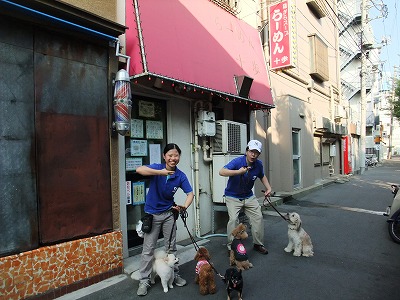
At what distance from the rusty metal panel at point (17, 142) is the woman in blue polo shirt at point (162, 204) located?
132 cm

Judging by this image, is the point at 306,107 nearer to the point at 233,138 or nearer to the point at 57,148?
the point at 233,138

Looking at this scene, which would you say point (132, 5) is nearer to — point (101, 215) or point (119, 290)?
point (101, 215)

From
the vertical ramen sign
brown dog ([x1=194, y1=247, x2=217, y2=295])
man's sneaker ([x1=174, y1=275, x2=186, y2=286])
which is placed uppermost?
the vertical ramen sign

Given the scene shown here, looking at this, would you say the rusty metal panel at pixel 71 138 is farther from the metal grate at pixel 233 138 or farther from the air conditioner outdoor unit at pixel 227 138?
the metal grate at pixel 233 138

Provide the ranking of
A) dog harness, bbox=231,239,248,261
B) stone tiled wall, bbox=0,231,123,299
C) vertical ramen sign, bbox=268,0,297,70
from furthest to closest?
1. vertical ramen sign, bbox=268,0,297,70
2. dog harness, bbox=231,239,248,261
3. stone tiled wall, bbox=0,231,123,299

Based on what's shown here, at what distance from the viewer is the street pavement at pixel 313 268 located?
373cm

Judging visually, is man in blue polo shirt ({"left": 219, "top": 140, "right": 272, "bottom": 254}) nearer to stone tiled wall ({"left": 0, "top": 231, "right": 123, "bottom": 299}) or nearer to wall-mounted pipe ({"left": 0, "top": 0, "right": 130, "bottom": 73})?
stone tiled wall ({"left": 0, "top": 231, "right": 123, "bottom": 299})

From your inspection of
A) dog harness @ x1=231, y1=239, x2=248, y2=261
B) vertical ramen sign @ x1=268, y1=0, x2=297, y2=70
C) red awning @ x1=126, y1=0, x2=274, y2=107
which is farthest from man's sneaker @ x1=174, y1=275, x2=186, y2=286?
vertical ramen sign @ x1=268, y1=0, x2=297, y2=70

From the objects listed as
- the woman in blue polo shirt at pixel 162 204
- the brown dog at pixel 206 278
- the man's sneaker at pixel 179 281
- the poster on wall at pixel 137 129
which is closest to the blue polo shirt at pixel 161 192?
the woman in blue polo shirt at pixel 162 204

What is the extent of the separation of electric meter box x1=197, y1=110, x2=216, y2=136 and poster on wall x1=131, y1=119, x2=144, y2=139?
4.45 ft

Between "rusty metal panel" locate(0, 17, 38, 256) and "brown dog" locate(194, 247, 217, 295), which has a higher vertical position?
"rusty metal panel" locate(0, 17, 38, 256)

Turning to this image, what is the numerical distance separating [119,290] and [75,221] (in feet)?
3.54

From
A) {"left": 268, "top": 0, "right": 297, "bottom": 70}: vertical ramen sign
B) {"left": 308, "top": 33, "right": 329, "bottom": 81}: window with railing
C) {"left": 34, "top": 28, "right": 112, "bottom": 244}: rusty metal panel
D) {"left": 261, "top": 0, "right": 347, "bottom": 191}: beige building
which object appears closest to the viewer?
{"left": 34, "top": 28, "right": 112, "bottom": 244}: rusty metal panel

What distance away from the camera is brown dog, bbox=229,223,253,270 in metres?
4.23
